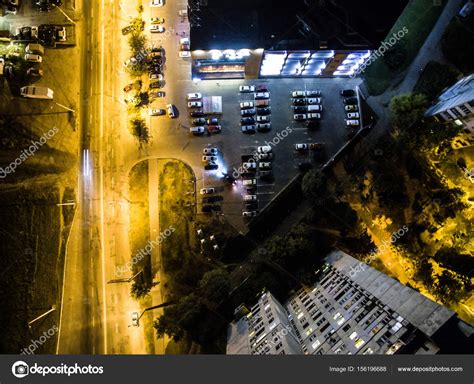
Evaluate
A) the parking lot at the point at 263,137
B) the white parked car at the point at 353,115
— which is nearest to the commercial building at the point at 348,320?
the parking lot at the point at 263,137

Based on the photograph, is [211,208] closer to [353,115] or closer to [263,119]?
[263,119]

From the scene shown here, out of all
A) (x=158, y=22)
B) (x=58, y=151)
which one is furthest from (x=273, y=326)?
(x=158, y=22)

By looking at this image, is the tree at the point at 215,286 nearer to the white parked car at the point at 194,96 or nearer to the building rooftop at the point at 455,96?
the white parked car at the point at 194,96

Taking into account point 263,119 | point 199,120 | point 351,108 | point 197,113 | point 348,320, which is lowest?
point 348,320

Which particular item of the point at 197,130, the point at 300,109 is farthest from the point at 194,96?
the point at 300,109

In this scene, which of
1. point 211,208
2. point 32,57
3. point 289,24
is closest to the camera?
point 289,24

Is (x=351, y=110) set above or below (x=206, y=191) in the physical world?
above

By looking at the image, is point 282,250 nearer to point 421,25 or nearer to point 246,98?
point 246,98
